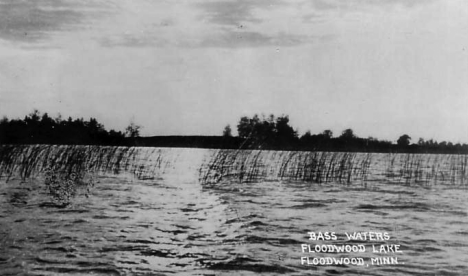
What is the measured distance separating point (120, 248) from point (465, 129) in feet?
13.2

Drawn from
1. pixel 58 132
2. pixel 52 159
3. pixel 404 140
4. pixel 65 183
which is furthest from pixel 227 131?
pixel 52 159

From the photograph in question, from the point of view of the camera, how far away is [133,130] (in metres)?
6.84

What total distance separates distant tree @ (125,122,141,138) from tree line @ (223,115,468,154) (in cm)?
119

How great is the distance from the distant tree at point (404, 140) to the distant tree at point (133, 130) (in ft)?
11.8

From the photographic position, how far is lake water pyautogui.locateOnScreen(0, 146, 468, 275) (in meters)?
4.89

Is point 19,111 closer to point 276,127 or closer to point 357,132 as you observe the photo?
point 276,127

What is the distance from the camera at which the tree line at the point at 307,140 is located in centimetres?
672

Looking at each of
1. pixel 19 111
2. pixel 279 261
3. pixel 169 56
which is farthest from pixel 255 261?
pixel 19 111

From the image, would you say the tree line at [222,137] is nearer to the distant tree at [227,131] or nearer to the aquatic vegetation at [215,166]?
the distant tree at [227,131]

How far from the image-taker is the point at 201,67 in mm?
5961

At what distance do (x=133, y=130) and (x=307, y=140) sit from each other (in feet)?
9.10

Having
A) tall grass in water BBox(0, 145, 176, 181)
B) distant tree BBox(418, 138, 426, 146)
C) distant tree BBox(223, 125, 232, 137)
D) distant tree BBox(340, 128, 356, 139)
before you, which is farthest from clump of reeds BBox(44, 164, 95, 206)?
distant tree BBox(418, 138, 426, 146)

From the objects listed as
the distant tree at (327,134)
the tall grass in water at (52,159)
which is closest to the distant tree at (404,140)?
the distant tree at (327,134)

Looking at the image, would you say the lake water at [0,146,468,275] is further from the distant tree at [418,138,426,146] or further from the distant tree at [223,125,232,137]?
the distant tree at [223,125,232,137]
